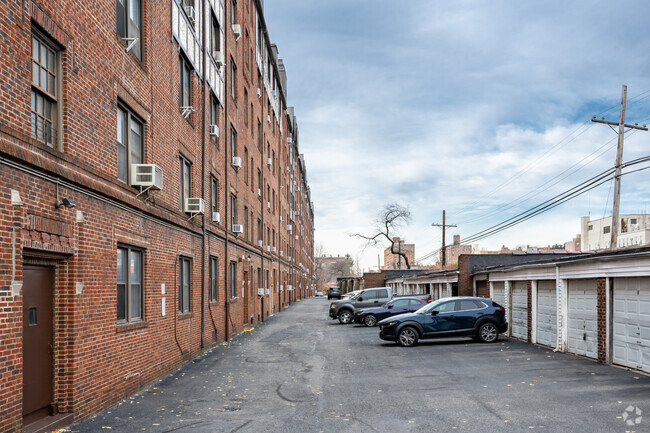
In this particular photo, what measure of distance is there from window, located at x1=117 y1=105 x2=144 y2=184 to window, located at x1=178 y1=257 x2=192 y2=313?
423 cm

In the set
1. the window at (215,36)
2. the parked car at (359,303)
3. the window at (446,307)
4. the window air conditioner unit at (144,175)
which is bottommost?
the parked car at (359,303)

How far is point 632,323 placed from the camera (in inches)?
519

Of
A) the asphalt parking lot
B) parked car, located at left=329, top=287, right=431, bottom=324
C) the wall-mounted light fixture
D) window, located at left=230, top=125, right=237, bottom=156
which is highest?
window, located at left=230, top=125, right=237, bottom=156


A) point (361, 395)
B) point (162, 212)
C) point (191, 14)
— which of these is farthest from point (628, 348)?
point (191, 14)

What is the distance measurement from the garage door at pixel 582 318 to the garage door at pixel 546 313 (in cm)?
102

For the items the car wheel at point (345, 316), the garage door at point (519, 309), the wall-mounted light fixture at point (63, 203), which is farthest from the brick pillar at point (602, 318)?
the car wheel at point (345, 316)

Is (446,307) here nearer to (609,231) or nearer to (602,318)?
(602,318)

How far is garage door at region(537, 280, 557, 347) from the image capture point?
17.6 meters

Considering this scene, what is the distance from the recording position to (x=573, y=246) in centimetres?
13050

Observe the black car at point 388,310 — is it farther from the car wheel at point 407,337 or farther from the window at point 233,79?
the window at point 233,79

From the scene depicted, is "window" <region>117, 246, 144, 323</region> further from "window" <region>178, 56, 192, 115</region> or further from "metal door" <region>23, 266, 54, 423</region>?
"window" <region>178, 56, 192, 115</region>

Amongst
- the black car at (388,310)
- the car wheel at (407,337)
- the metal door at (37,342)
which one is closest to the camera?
the metal door at (37,342)

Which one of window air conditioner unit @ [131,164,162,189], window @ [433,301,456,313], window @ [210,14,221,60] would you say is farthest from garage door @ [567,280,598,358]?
window @ [210,14,221,60]

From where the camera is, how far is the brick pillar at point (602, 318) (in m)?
14.2
